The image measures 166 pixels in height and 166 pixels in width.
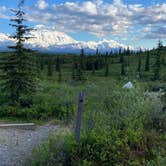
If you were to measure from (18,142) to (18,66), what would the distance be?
4484 millimetres

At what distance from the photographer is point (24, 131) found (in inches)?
348

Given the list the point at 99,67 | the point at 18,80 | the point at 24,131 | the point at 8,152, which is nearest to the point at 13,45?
the point at 18,80

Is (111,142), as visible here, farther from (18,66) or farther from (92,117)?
(18,66)

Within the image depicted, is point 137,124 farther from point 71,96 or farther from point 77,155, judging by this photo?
point 71,96

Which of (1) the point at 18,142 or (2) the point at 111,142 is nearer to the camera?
(2) the point at 111,142

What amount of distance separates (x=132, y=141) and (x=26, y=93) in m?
6.42

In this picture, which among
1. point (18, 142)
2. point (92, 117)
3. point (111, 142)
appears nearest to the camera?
point (111, 142)

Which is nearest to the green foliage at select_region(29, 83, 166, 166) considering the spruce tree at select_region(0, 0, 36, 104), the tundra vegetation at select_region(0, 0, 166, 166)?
the tundra vegetation at select_region(0, 0, 166, 166)

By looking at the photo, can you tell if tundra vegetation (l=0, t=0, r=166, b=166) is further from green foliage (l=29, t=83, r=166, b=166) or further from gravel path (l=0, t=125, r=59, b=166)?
gravel path (l=0, t=125, r=59, b=166)

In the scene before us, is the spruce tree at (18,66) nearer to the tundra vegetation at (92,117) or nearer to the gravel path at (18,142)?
the tundra vegetation at (92,117)

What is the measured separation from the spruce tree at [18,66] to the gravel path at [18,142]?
302 cm

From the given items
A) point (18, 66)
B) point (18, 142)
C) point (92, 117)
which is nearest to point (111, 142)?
point (92, 117)

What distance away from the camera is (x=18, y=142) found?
7.77 m

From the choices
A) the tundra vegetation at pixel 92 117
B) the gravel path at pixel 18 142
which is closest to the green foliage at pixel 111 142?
the tundra vegetation at pixel 92 117
